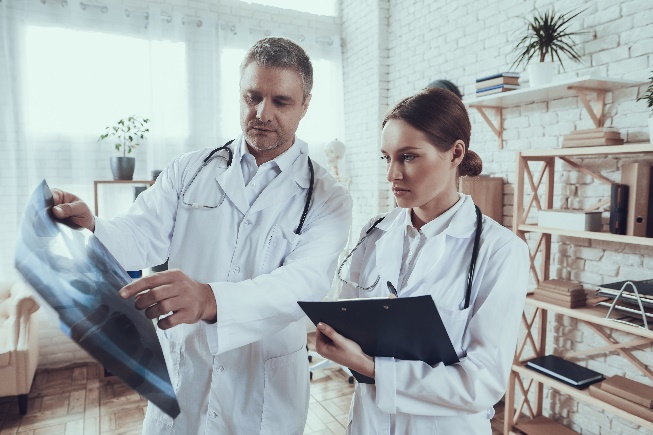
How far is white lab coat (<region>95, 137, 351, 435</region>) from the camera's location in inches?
47.4

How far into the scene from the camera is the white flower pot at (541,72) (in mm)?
2537

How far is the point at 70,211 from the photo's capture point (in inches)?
37.1

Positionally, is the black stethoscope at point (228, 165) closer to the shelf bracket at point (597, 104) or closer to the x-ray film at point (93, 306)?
the x-ray film at point (93, 306)

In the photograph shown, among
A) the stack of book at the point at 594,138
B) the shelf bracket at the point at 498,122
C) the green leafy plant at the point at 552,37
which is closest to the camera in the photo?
the stack of book at the point at 594,138

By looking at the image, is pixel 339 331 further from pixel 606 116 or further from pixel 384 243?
pixel 606 116

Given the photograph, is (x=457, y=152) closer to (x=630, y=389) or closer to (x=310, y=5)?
(x=630, y=389)

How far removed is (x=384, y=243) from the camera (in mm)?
1237

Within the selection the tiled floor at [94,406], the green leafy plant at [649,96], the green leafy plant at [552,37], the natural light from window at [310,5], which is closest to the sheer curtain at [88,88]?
the natural light from window at [310,5]

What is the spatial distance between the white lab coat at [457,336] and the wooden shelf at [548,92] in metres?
1.51

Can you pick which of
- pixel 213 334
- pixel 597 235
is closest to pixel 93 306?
pixel 213 334

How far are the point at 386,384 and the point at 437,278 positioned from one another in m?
0.27

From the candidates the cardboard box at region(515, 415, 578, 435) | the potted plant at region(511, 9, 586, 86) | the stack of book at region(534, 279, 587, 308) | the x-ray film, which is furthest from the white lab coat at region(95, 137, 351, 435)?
the cardboard box at region(515, 415, 578, 435)

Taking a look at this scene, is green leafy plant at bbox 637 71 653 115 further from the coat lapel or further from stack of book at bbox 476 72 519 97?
the coat lapel

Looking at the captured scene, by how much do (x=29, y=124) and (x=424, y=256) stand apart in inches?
138
